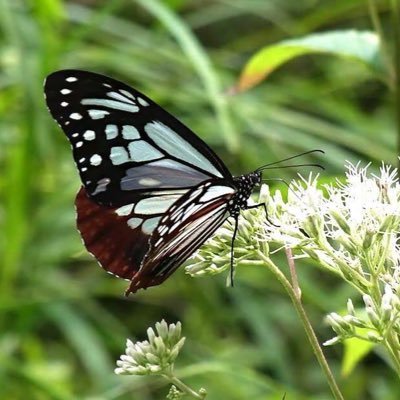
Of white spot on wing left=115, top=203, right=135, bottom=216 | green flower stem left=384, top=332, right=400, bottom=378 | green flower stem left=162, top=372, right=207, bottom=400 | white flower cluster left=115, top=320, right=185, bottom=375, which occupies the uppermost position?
white spot on wing left=115, top=203, right=135, bottom=216

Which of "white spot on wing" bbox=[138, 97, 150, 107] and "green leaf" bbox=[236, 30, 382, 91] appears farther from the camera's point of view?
"green leaf" bbox=[236, 30, 382, 91]

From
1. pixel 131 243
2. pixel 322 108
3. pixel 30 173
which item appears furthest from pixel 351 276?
pixel 322 108

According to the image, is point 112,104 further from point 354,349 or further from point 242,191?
point 354,349

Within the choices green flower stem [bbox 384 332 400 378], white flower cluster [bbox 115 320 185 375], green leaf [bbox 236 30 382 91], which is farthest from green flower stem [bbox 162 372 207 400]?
green leaf [bbox 236 30 382 91]

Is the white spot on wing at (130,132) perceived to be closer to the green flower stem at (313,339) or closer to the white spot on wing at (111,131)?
the white spot on wing at (111,131)

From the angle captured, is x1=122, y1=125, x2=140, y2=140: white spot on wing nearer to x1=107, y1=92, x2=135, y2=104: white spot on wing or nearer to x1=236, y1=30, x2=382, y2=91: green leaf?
x1=107, y1=92, x2=135, y2=104: white spot on wing

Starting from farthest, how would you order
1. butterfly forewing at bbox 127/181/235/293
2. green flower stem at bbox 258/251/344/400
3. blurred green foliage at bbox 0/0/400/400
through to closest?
blurred green foliage at bbox 0/0/400/400
butterfly forewing at bbox 127/181/235/293
green flower stem at bbox 258/251/344/400

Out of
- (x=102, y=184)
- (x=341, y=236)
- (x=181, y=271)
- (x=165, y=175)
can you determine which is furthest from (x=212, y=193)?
(x=181, y=271)
